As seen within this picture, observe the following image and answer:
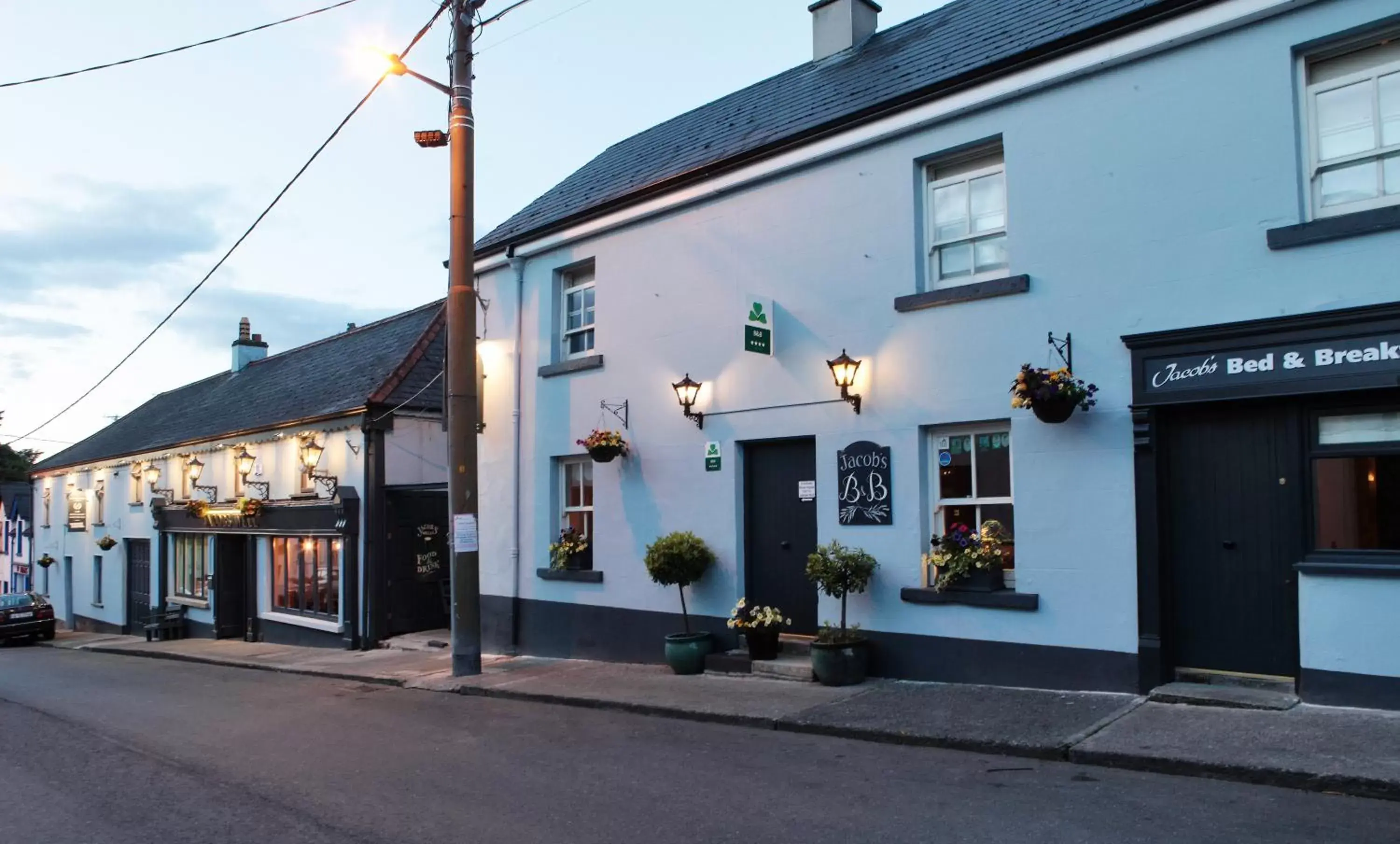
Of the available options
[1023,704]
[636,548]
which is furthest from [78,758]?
[1023,704]

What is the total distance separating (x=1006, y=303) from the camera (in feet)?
30.6

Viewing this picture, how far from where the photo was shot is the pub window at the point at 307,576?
19172 mm

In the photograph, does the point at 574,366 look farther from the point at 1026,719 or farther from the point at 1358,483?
the point at 1358,483

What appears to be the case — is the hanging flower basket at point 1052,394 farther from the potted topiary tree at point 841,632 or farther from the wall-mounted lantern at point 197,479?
the wall-mounted lantern at point 197,479

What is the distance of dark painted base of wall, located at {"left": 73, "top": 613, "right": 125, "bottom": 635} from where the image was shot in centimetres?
3102

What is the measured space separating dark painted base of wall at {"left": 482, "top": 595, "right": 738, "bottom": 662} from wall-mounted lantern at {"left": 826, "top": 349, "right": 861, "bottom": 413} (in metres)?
3.10

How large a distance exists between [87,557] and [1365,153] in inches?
1415

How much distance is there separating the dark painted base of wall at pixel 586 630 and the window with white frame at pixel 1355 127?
7264mm

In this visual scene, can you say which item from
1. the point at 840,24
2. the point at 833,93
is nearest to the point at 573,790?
the point at 833,93

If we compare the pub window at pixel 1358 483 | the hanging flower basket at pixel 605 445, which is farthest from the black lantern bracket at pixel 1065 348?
the hanging flower basket at pixel 605 445

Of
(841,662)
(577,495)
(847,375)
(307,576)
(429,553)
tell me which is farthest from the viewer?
(307,576)

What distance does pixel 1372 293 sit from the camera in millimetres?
7305

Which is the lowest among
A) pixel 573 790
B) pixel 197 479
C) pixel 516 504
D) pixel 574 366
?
pixel 573 790

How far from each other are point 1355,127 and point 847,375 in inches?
184
